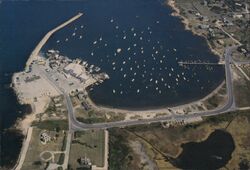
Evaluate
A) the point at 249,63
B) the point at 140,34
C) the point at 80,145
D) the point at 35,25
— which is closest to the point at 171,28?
the point at 140,34

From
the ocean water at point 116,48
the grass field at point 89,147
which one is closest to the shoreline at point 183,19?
the ocean water at point 116,48

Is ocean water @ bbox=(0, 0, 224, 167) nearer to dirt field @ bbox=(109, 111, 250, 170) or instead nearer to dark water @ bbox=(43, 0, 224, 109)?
dark water @ bbox=(43, 0, 224, 109)

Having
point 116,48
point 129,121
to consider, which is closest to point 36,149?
point 129,121

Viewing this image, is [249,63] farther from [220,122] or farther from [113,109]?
[113,109]

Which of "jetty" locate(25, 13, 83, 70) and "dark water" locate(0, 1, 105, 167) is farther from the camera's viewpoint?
"jetty" locate(25, 13, 83, 70)

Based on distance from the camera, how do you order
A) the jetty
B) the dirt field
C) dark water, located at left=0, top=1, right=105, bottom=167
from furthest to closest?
the jetty → dark water, located at left=0, top=1, right=105, bottom=167 → the dirt field

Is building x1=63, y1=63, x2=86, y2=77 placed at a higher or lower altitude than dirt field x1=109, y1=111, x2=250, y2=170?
higher

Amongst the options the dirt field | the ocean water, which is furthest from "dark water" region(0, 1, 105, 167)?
the dirt field
